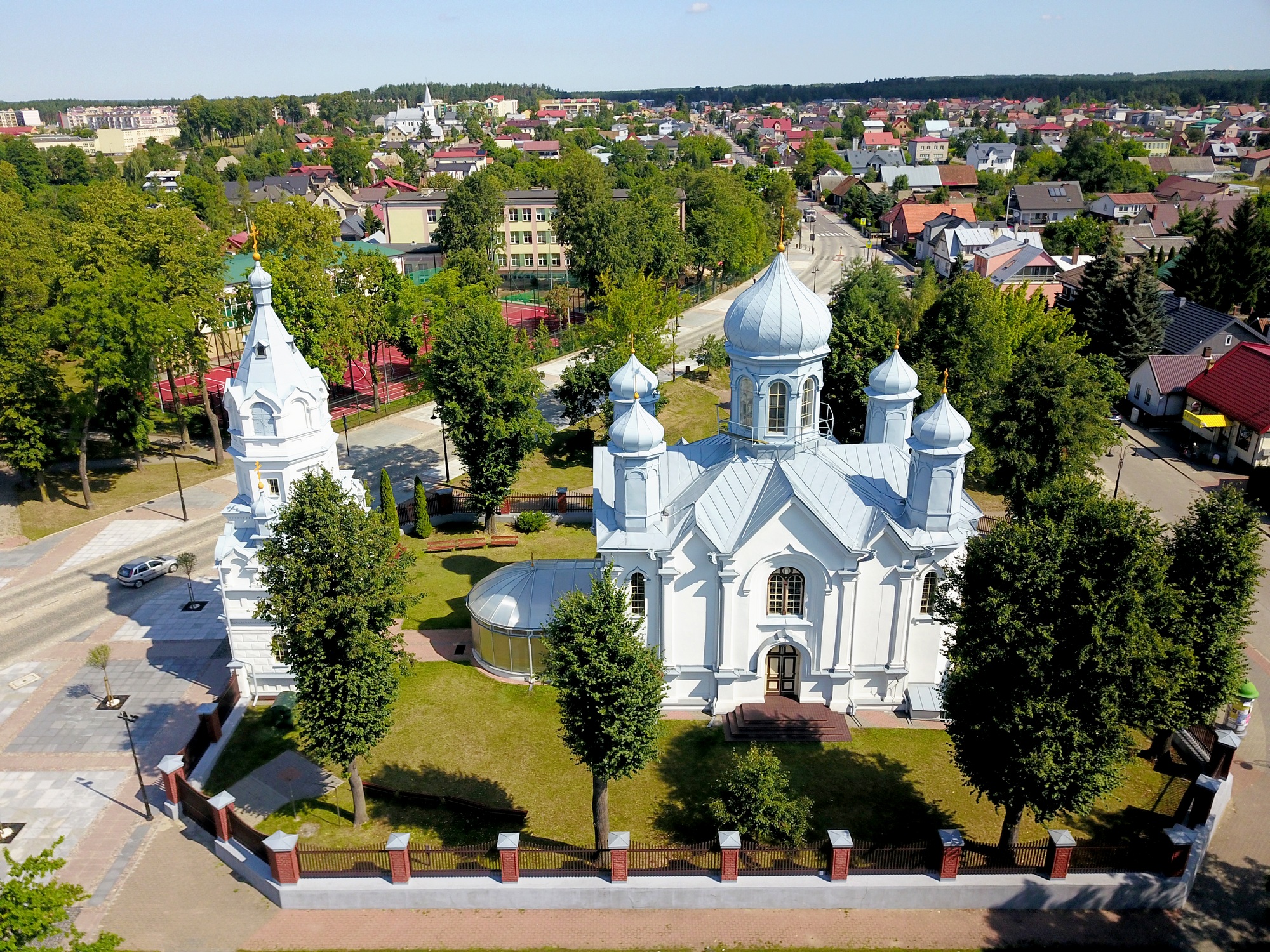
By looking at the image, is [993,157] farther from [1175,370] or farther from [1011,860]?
[1011,860]

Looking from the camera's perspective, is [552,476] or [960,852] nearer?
[960,852]

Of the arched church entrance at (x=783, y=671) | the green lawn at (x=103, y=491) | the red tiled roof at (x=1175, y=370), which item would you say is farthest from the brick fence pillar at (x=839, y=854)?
the red tiled roof at (x=1175, y=370)

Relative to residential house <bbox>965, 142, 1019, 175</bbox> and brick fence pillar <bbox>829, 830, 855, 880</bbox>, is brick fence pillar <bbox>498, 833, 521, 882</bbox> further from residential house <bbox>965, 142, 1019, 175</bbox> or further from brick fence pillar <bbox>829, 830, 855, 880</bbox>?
residential house <bbox>965, 142, 1019, 175</bbox>

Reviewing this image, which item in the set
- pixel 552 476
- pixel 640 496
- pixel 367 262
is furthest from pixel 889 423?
pixel 367 262

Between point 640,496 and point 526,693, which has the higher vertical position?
point 640,496

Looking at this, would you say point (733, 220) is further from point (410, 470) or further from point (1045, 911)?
point (1045, 911)
